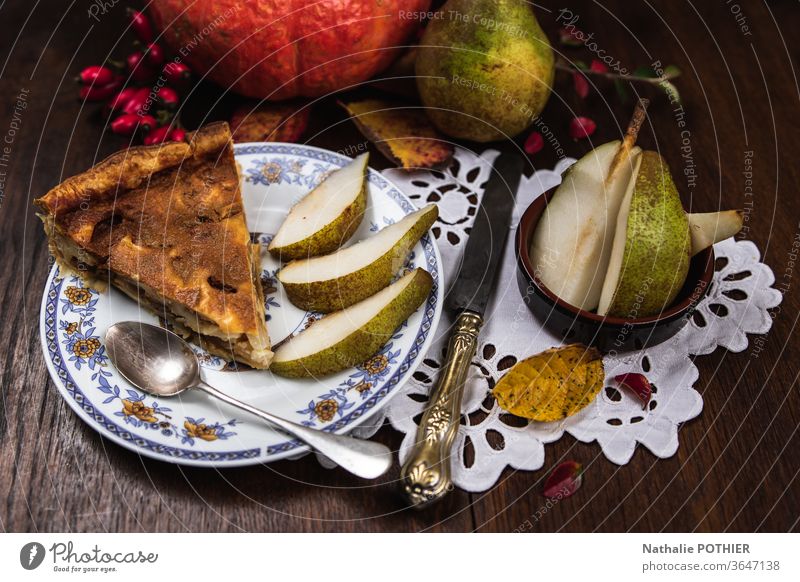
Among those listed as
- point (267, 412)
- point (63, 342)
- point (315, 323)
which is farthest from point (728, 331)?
point (63, 342)

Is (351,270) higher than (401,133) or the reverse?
the reverse

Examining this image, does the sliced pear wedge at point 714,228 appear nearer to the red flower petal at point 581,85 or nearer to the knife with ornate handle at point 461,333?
the knife with ornate handle at point 461,333

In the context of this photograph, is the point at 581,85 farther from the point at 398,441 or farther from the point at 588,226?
the point at 398,441

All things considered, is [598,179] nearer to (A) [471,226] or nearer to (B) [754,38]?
(A) [471,226]

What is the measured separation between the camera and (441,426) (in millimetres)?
1971

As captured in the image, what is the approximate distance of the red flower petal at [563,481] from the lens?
1979 mm

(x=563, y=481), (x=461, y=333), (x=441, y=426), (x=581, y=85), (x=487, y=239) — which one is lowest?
(x=563, y=481)

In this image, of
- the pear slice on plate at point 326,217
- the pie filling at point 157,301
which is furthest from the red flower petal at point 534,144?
the pie filling at point 157,301

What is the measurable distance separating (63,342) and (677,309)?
1.72 m

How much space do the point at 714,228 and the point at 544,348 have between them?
59cm

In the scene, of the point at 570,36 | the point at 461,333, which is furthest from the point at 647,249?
the point at 570,36

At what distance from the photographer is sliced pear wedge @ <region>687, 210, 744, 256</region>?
2.08 meters

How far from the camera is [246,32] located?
2.63 meters

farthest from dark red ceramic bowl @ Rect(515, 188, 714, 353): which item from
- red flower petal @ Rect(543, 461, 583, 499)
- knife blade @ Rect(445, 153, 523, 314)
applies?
red flower petal @ Rect(543, 461, 583, 499)
